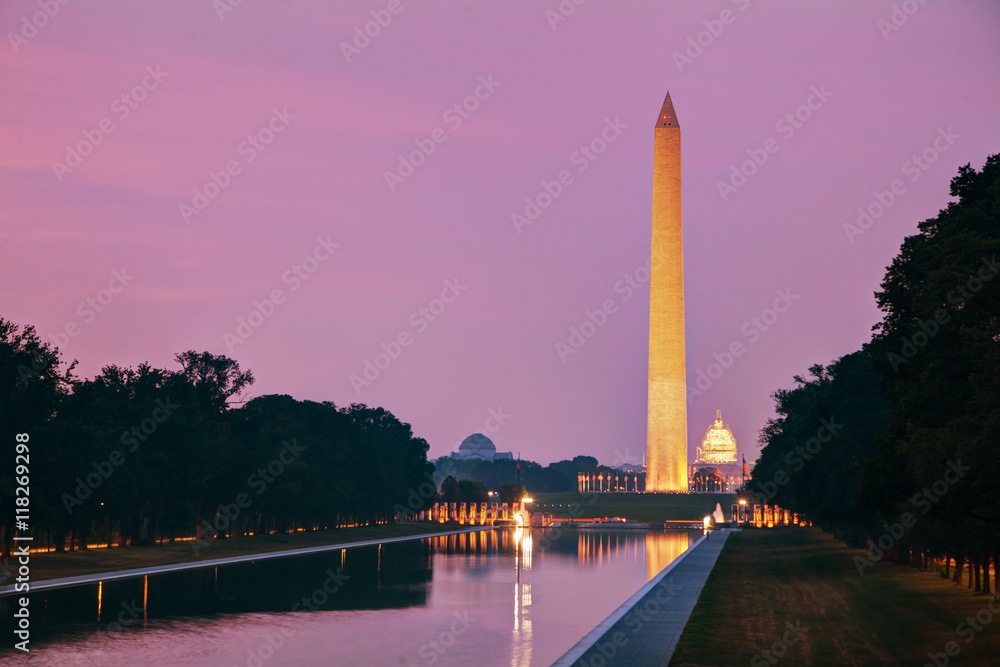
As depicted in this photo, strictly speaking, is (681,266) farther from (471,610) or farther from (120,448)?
(471,610)

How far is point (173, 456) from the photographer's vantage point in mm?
70500

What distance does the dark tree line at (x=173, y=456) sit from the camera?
51.3 metres

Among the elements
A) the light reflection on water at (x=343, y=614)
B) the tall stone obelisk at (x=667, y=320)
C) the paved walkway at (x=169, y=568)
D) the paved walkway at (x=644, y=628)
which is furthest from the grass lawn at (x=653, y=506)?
the paved walkway at (x=644, y=628)

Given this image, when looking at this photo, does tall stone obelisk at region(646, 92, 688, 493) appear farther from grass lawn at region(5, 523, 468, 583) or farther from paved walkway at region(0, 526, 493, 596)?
paved walkway at region(0, 526, 493, 596)

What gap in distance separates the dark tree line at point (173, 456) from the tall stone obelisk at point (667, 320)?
103 ft

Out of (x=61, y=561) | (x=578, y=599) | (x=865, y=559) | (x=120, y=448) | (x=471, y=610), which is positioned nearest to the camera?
(x=471, y=610)

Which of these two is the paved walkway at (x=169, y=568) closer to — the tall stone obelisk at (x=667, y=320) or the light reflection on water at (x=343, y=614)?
→ the light reflection on water at (x=343, y=614)

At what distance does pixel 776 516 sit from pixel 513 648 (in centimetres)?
10671

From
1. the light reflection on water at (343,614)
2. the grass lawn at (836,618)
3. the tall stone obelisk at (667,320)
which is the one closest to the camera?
the grass lawn at (836,618)

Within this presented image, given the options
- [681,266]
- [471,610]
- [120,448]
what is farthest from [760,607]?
[681,266]

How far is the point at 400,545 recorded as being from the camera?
78.5 m

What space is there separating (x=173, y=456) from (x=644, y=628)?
4713 cm

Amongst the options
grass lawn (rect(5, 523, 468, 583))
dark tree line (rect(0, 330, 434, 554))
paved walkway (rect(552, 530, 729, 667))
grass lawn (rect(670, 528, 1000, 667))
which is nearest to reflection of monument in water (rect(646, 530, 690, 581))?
grass lawn (rect(670, 528, 1000, 667))

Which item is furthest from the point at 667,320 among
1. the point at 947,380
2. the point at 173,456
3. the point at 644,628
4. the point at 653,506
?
the point at 644,628
